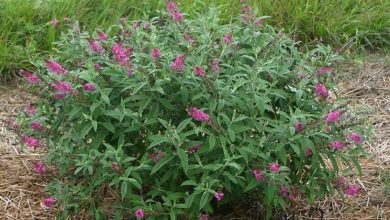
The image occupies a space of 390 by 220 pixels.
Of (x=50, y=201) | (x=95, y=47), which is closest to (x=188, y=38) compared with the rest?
(x=95, y=47)

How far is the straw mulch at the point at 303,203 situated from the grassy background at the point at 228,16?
1.63 feet

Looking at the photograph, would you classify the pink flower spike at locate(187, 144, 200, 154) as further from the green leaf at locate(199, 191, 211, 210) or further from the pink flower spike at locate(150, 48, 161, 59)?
the pink flower spike at locate(150, 48, 161, 59)

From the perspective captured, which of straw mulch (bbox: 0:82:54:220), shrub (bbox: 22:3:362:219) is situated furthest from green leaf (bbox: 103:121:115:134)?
straw mulch (bbox: 0:82:54:220)

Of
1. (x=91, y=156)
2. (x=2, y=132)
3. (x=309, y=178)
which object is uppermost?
(x=91, y=156)

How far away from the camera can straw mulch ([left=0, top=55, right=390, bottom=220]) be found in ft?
10.7

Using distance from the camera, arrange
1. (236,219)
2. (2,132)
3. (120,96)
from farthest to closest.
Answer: (2,132) → (236,219) → (120,96)

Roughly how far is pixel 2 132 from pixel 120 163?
171cm

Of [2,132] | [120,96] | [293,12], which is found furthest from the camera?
[293,12]

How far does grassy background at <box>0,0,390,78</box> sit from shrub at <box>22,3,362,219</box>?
1843 mm

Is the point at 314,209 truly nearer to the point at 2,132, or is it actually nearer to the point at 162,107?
the point at 162,107

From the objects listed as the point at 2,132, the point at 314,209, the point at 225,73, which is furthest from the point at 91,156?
the point at 2,132

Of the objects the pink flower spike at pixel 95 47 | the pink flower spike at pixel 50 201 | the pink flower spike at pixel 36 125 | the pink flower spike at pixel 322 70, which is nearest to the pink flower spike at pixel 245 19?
the pink flower spike at pixel 322 70

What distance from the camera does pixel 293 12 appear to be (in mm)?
5141

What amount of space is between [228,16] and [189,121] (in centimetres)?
250
